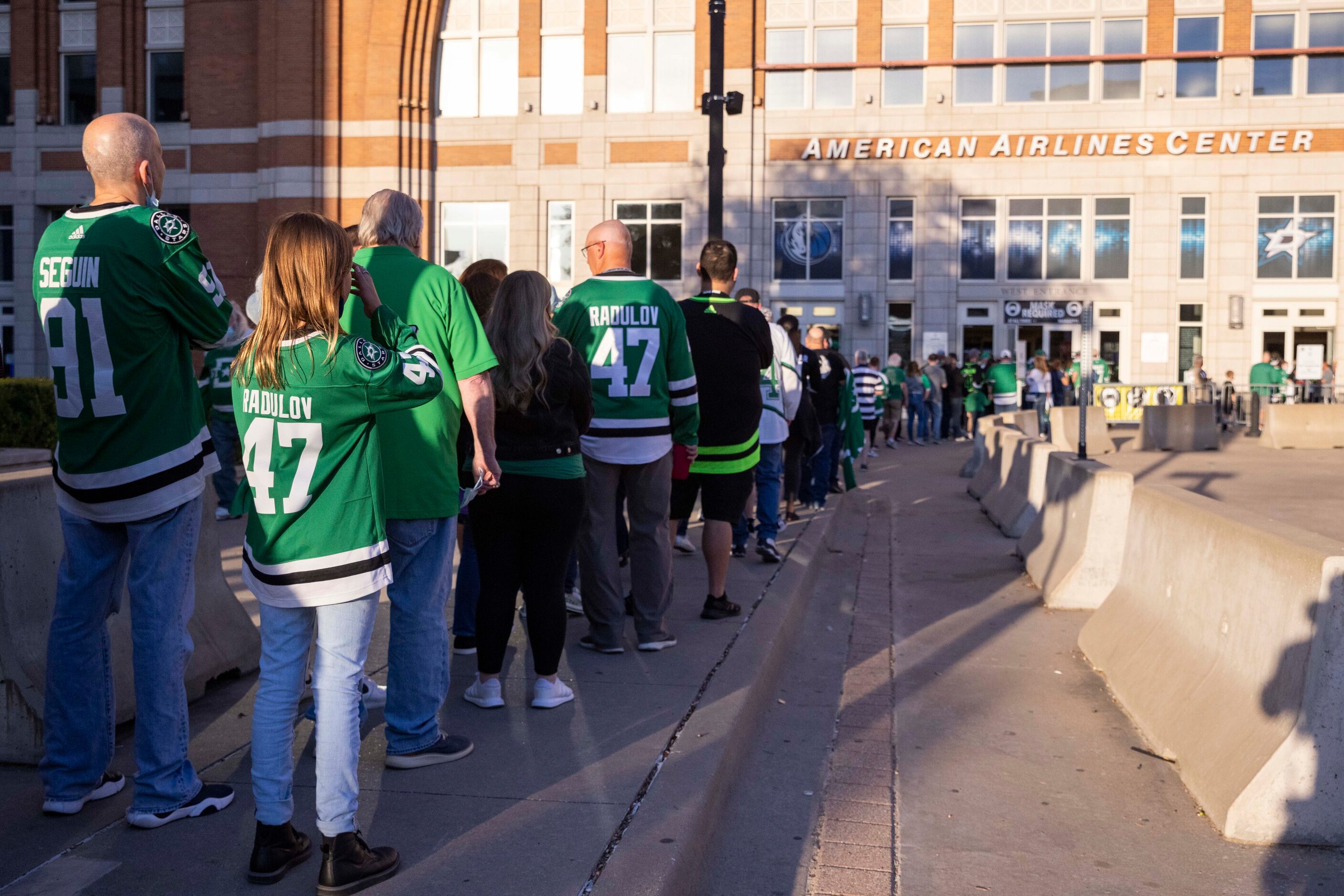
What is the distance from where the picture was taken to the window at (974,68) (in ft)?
107

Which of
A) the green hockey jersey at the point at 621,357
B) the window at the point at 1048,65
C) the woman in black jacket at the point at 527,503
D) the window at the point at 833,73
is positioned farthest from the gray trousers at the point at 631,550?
the window at the point at 1048,65

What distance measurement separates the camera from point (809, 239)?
33.7m

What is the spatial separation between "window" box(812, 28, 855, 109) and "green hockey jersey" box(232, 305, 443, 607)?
31685 mm

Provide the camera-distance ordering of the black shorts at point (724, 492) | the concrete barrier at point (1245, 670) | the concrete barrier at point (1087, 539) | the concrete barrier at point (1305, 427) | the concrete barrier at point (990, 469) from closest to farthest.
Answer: the concrete barrier at point (1245, 670) → the black shorts at point (724, 492) → the concrete barrier at point (1087, 539) → the concrete barrier at point (990, 469) → the concrete barrier at point (1305, 427)

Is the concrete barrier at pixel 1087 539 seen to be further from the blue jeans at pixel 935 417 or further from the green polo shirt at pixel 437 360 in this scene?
the blue jeans at pixel 935 417

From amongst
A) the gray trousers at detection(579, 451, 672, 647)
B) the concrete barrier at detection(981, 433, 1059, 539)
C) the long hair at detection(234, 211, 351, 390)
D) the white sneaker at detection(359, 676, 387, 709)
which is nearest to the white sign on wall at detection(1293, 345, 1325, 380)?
the concrete barrier at detection(981, 433, 1059, 539)

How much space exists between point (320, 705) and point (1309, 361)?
33681 millimetres

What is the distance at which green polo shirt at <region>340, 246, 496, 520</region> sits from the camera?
411 centimetres

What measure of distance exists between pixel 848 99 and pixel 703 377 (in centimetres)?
2799

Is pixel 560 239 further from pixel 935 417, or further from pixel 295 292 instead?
pixel 295 292

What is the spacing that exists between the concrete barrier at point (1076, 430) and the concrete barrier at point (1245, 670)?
1527 cm

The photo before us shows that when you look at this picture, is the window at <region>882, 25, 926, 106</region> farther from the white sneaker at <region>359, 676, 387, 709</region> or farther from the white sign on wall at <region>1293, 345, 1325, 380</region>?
the white sneaker at <region>359, 676, 387, 709</region>

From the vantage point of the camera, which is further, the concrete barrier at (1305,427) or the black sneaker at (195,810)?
the concrete barrier at (1305,427)

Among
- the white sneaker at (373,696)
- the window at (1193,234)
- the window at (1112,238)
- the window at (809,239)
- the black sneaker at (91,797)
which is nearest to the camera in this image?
the black sneaker at (91,797)
